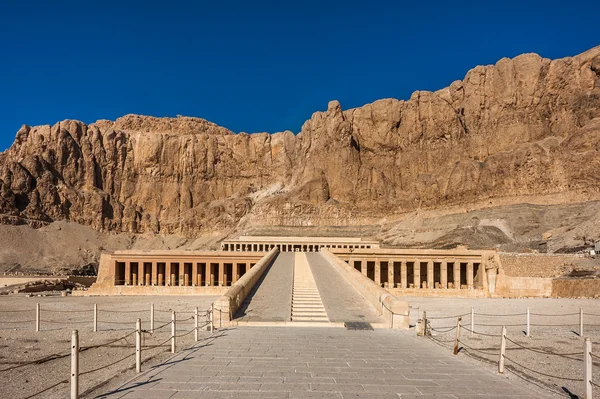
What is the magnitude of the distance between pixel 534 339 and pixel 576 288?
23511 millimetres

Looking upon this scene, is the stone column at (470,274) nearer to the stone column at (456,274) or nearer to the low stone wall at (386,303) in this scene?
the stone column at (456,274)

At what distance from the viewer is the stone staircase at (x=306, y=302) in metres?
15.2

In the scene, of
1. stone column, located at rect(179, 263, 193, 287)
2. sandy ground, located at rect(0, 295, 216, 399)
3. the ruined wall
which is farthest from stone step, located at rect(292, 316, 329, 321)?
the ruined wall

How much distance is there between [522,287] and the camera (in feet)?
126

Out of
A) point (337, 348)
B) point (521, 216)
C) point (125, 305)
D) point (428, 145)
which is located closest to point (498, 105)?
point (428, 145)

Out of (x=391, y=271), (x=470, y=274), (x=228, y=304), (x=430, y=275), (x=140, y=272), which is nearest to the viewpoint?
(x=228, y=304)

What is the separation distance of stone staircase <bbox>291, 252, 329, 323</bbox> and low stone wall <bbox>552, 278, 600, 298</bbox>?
71.9ft

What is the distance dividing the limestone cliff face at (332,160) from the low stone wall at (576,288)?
52172 mm

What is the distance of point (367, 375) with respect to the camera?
814 cm

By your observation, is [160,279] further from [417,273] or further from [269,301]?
[269,301]

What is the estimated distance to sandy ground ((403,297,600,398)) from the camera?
1003cm

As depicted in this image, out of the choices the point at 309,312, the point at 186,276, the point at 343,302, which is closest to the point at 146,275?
the point at 186,276

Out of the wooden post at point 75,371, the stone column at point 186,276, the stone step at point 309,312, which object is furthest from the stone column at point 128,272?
the wooden post at point 75,371

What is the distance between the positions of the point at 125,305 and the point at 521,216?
2706 inches
